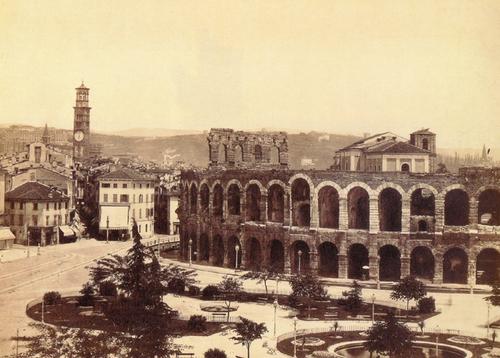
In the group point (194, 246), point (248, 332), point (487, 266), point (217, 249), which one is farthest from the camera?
point (194, 246)

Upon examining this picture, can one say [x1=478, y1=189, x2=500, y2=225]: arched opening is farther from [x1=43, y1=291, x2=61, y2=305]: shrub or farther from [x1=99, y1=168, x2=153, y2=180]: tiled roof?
[x1=99, y1=168, x2=153, y2=180]: tiled roof

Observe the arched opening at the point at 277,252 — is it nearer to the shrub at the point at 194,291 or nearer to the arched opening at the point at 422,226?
the shrub at the point at 194,291

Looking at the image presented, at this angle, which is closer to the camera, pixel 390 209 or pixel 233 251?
pixel 390 209

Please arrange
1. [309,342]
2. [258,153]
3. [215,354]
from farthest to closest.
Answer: [258,153], [309,342], [215,354]

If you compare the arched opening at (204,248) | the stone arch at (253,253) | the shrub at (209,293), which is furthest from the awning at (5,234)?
the shrub at (209,293)

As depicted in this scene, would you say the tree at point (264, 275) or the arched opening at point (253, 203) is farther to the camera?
the arched opening at point (253, 203)

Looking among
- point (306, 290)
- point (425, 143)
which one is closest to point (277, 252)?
point (306, 290)

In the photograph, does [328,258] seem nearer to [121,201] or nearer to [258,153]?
[258,153]

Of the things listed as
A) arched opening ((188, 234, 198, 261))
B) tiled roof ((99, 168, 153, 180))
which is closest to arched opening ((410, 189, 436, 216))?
arched opening ((188, 234, 198, 261))
